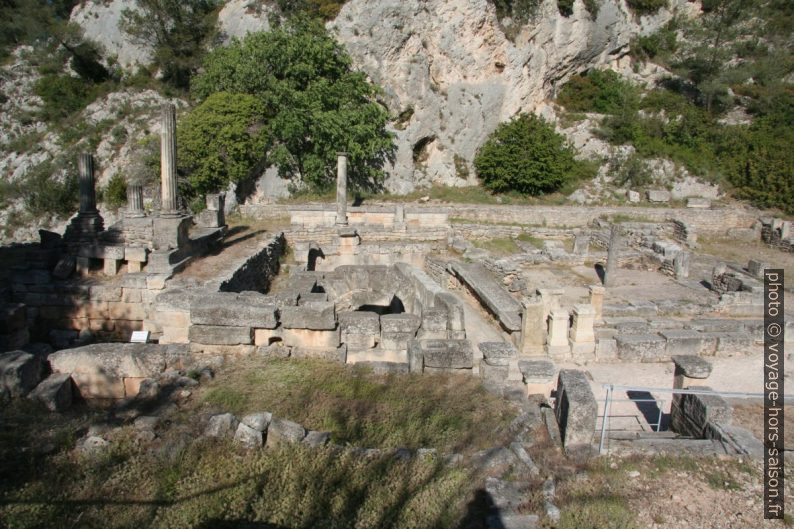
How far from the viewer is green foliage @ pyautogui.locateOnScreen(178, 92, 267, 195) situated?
24.0 m

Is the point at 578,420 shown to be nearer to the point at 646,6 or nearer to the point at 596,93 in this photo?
the point at 596,93

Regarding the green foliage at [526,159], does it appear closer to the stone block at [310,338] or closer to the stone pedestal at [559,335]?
the stone pedestal at [559,335]

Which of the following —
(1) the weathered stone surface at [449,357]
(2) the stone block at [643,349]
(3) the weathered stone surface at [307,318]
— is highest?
(3) the weathered stone surface at [307,318]

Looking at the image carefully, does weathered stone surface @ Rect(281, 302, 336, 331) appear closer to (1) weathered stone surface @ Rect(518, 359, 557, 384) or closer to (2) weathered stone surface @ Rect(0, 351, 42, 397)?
(1) weathered stone surface @ Rect(518, 359, 557, 384)

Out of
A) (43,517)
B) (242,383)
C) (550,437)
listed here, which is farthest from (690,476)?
(43,517)

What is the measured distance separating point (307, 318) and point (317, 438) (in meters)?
2.38

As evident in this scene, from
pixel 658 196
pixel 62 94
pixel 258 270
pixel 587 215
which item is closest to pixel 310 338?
pixel 258 270

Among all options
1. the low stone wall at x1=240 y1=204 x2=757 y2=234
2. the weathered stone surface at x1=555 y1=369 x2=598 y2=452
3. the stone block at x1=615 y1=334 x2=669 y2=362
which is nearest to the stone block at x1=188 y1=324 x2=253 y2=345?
the weathered stone surface at x1=555 y1=369 x2=598 y2=452

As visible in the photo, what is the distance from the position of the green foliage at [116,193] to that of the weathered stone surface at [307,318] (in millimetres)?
23965

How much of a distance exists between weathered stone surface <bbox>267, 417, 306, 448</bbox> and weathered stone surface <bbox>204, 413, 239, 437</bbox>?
360 mm

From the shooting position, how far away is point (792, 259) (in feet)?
67.5

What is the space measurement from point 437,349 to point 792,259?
2037 cm

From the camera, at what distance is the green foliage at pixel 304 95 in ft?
82.5

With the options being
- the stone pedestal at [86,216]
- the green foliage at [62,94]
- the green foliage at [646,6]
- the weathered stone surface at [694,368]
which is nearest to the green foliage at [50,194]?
the green foliage at [62,94]
